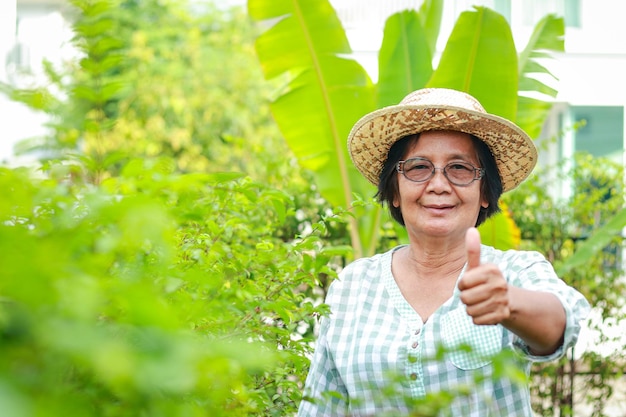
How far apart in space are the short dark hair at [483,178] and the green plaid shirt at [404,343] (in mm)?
228

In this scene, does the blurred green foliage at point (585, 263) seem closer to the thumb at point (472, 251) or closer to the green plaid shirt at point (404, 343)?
the green plaid shirt at point (404, 343)

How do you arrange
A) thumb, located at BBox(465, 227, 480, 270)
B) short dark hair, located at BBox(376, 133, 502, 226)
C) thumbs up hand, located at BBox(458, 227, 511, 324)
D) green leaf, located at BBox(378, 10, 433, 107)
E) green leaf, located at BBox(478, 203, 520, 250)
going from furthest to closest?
green leaf, located at BBox(378, 10, 433, 107)
green leaf, located at BBox(478, 203, 520, 250)
short dark hair, located at BBox(376, 133, 502, 226)
thumb, located at BBox(465, 227, 480, 270)
thumbs up hand, located at BBox(458, 227, 511, 324)

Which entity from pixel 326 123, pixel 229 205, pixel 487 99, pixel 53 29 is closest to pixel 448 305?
pixel 229 205

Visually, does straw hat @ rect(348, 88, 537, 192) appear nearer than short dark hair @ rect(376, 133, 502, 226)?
Yes

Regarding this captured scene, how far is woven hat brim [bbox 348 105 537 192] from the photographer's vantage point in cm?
269

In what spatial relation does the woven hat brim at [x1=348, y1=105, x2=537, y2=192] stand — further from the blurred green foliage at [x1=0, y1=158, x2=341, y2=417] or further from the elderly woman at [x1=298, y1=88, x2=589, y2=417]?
the blurred green foliage at [x1=0, y1=158, x2=341, y2=417]

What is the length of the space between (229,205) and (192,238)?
25 centimetres

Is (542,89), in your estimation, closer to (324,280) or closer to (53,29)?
(324,280)

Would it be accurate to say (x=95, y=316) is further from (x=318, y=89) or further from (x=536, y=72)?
(x=536, y=72)

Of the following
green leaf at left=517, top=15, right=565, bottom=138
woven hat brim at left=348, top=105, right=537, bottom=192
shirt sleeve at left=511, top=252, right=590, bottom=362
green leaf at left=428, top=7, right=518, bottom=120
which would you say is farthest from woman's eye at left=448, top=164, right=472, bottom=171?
green leaf at left=517, top=15, right=565, bottom=138

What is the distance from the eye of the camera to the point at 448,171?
2.68 meters

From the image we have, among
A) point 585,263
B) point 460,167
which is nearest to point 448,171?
point 460,167

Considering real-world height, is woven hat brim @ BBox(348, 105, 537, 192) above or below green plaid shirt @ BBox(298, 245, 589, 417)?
above

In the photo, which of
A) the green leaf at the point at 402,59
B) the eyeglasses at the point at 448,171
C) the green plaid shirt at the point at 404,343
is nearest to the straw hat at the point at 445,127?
the eyeglasses at the point at 448,171
